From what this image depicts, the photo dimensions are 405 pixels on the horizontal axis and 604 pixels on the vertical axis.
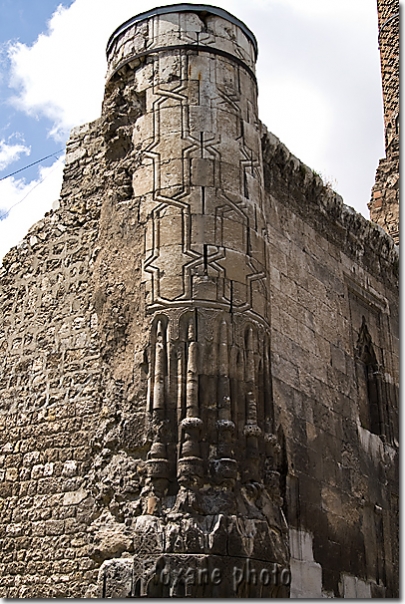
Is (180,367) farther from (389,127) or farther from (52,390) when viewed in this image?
(389,127)

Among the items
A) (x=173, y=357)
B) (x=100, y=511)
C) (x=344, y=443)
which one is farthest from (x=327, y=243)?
(x=100, y=511)

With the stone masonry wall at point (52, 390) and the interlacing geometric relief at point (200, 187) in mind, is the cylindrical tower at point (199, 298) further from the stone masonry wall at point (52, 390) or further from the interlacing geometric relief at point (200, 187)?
the stone masonry wall at point (52, 390)

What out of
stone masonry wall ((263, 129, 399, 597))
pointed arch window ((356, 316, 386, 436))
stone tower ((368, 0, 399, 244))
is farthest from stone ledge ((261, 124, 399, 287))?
stone tower ((368, 0, 399, 244))

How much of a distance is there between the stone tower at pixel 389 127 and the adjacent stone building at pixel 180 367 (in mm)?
3965

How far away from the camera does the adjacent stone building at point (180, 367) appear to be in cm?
649

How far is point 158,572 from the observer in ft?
20.1

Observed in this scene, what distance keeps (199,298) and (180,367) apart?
58cm

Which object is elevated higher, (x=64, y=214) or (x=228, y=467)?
(x=64, y=214)

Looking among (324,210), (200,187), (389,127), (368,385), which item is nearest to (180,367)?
(200,187)

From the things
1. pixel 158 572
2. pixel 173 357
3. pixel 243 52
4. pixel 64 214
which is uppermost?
pixel 243 52

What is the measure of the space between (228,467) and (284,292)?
114 inches

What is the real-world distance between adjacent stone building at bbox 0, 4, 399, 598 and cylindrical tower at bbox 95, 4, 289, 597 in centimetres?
2

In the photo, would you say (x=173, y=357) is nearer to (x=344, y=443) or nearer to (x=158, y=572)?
(x=158, y=572)

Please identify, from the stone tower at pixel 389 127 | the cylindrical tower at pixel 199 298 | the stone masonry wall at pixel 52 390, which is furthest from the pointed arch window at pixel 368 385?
the stone masonry wall at pixel 52 390
